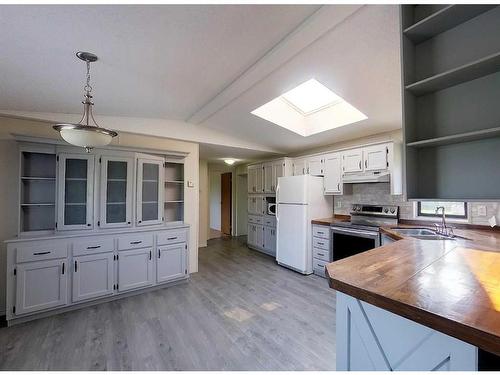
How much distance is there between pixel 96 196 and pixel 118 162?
51 centimetres

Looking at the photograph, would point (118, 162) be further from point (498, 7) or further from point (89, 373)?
point (498, 7)

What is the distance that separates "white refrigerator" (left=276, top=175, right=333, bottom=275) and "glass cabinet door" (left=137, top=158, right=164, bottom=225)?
2.14m

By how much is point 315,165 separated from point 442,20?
9.59 feet

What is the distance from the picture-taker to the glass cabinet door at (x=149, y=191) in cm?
315

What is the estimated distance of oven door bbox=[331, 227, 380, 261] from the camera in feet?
10.1

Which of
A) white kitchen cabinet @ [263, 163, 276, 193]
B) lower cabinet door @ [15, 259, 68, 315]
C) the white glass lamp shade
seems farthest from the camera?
white kitchen cabinet @ [263, 163, 276, 193]

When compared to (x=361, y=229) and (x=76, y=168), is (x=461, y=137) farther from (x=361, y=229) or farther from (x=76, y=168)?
(x=76, y=168)

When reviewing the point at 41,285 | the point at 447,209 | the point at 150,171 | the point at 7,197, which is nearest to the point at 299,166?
the point at 447,209

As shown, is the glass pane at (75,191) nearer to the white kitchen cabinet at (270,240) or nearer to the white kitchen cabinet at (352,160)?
the white kitchen cabinet at (270,240)

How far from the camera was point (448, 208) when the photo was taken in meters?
2.95

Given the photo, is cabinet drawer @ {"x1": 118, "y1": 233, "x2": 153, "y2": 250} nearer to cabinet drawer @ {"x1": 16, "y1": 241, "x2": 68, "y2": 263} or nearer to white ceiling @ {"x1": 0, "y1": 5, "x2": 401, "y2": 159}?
cabinet drawer @ {"x1": 16, "y1": 241, "x2": 68, "y2": 263}

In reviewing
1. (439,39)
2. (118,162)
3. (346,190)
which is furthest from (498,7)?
(118,162)

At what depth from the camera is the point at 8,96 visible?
2266 millimetres

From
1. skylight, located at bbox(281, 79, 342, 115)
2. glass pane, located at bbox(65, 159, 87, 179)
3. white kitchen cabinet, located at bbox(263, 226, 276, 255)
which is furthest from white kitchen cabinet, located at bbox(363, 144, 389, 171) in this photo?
glass pane, located at bbox(65, 159, 87, 179)
